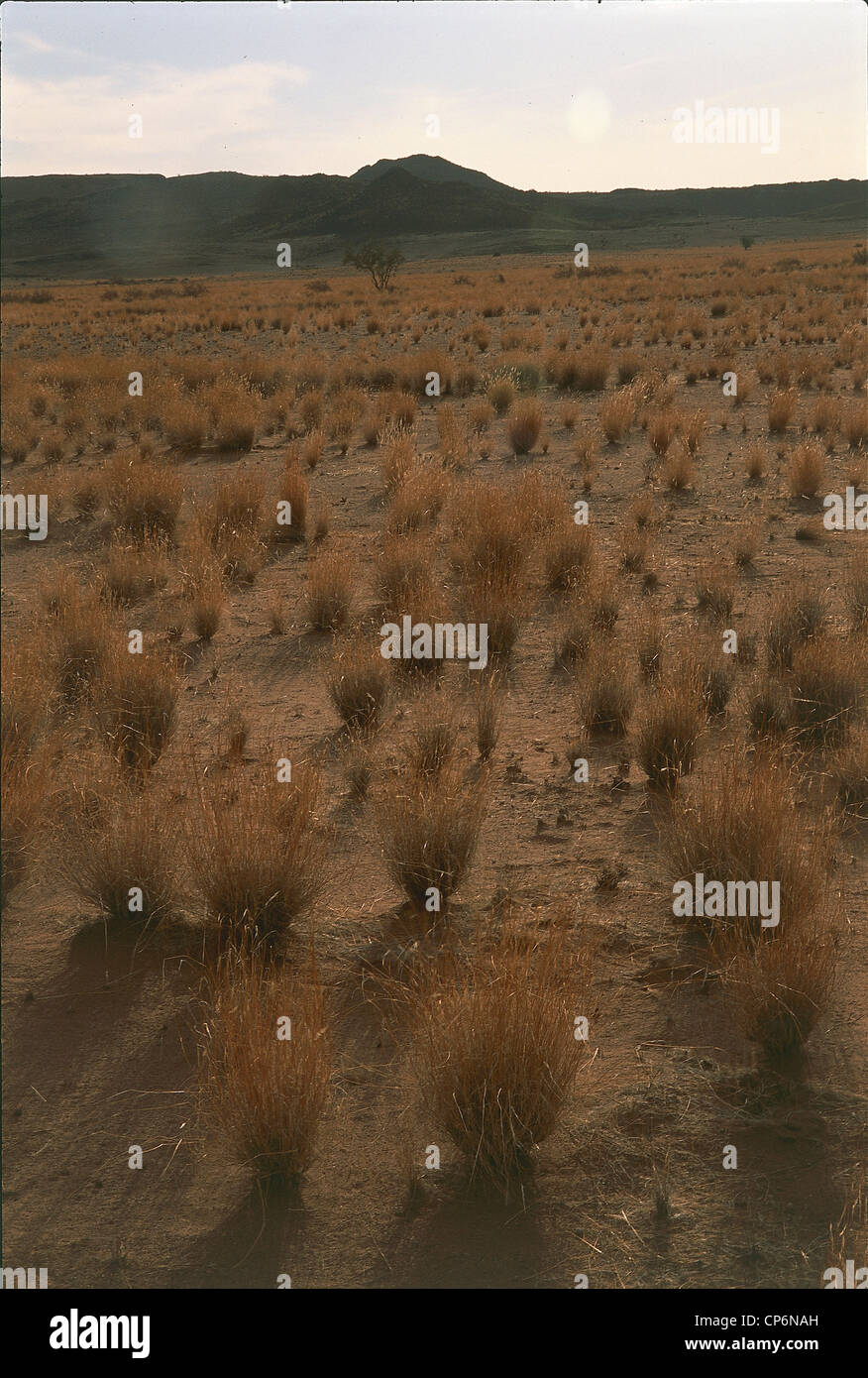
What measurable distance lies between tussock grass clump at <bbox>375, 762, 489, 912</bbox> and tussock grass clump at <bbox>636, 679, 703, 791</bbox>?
121 centimetres

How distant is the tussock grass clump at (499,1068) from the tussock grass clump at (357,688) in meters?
3.08

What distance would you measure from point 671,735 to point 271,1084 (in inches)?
121

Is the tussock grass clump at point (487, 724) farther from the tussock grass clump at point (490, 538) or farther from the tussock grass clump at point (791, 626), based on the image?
the tussock grass clump at point (490, 538)

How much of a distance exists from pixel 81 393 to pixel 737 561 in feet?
40.4

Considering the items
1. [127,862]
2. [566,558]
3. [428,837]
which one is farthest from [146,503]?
[428,837]

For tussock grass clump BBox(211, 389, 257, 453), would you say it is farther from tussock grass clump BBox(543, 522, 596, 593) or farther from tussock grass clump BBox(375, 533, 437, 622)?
tussock grass clump BBox(543, 522, 596, 593)

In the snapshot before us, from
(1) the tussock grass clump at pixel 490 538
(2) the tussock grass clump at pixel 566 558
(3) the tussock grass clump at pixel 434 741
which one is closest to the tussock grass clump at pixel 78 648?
(3) the tussock grass clump at pixel 434 741

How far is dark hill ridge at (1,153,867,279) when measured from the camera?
291 ft

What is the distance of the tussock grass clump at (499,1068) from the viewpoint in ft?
9.89

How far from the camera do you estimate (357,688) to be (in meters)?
6.20

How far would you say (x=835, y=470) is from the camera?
11.5 m

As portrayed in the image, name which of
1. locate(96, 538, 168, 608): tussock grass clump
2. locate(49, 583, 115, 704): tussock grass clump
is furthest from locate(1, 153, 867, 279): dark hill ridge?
locate(49, 583, 115, 704): tussock grass clump

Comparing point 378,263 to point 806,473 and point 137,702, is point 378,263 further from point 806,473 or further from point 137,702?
point 137,702
